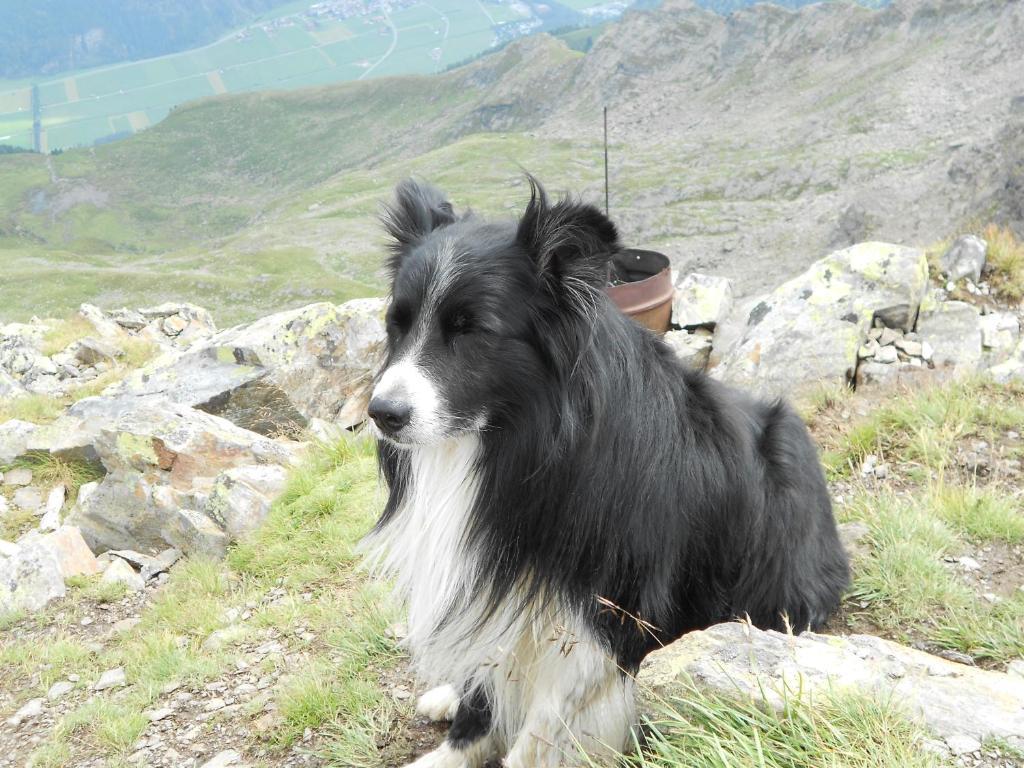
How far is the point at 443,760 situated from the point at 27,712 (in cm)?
296

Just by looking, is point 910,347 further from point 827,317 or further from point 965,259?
point 965,259

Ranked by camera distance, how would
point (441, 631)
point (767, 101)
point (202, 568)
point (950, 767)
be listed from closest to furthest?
point (950, 767) < point (441, 631) < point (202, 568) < point (767, 101)

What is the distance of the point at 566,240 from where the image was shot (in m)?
2.45

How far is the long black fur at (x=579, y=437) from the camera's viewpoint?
100.0 inches

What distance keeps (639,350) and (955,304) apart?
271 inches

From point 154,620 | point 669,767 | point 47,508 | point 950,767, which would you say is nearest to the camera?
point 950,767

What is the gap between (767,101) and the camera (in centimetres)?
12575

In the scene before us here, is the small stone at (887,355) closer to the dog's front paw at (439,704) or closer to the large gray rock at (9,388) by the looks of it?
the dog's front paw at (439,704)

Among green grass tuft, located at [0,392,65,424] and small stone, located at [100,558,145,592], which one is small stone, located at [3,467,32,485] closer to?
green grass tuft, located at [0,392,65,424]

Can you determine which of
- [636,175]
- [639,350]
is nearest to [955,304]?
[639,350]

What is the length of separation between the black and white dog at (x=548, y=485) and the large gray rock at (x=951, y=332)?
5294mm

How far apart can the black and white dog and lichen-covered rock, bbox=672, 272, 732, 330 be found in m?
6.34

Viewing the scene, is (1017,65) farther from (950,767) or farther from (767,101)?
(950,767)

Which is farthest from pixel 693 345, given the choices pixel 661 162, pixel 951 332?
pixel 661 162
